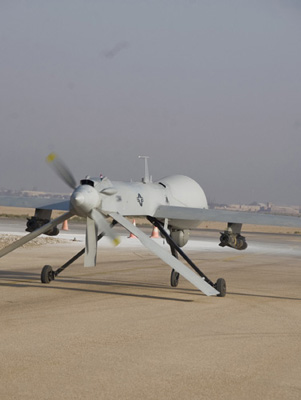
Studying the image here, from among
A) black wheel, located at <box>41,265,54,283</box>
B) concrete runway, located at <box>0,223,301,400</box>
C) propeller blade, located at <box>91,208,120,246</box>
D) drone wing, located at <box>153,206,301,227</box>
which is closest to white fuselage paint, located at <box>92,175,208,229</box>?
propeller blade, located at <box>91,208,120,246</box>

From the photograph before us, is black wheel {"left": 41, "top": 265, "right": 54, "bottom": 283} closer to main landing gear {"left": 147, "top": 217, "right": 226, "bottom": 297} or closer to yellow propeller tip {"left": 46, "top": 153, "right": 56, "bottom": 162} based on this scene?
main landing gear {"left": 147, "top": 217, "right": 226, "bottom": 297}

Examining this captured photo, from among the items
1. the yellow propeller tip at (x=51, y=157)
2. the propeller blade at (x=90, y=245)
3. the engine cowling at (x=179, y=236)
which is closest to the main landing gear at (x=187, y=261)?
the engine cowling at (x=179, y=236)

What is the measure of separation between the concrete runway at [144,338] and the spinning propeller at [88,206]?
1315 millimetres

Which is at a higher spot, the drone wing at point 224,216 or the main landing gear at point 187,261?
the drone wing at point 224,216

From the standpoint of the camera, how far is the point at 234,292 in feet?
63.2

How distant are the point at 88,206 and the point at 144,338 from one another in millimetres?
4202

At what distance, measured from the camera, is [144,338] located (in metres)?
12.0

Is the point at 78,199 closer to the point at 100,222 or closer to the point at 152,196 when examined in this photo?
the point at 100,222

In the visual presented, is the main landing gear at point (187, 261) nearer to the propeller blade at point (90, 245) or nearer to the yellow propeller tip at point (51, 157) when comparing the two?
the propeller blade at point (90, 245)

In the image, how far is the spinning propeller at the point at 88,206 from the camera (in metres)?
15.3

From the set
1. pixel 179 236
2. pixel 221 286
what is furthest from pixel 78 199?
pixel 179 236

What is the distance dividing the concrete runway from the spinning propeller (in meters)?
1.32

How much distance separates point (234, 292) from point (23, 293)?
5.45 meters

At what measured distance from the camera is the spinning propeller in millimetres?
15344
